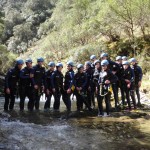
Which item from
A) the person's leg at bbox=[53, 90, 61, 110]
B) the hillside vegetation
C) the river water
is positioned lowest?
the river water

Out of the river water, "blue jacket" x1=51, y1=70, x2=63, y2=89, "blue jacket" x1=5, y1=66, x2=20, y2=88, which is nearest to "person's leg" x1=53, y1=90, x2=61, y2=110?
"blue jacket" x1=51, y1=70, x2=63, y2=89

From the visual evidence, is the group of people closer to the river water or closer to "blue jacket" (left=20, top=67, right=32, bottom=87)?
"blue jacket" (left=20, top=67, right=32, bottom=87)

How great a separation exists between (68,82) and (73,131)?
3963 millimetres

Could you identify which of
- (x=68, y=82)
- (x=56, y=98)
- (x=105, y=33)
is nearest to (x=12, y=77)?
(x=56, y=98)

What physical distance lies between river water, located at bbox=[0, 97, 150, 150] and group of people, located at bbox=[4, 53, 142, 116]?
0.78m

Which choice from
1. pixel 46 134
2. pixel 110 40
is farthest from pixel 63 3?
pixel 46 134

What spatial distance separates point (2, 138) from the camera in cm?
766

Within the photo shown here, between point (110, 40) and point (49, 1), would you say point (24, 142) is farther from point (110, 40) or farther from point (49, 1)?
point (49, 1)

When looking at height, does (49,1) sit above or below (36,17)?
above

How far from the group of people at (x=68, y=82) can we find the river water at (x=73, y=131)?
0.78 metres

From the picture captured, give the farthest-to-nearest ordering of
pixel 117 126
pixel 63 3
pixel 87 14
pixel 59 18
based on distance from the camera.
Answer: pixel 63 3, pixel 59 18, pixel 87 14, pixel 117 126

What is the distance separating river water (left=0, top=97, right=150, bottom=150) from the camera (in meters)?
7.33

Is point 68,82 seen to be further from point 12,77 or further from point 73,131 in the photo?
point 73,131

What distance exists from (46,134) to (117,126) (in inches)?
103
